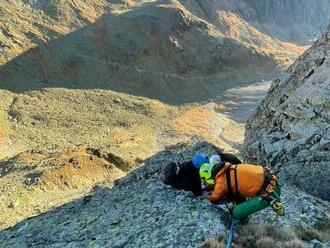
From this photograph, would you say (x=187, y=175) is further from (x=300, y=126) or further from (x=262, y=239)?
(x=300, y=126)

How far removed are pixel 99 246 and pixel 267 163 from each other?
9871 millimetres

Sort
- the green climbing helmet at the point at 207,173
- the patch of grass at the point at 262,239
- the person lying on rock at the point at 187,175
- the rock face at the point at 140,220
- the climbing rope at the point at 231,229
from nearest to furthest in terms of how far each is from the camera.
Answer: the climbing rope at the point at 231,229, the patch of grass at the point at 262,239, the green climbing helmet at the point at 207,173, the rock face at the point at 140,220, the person lying on rock at the point at 187,175

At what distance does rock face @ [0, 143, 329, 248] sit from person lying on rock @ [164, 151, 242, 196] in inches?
9.0

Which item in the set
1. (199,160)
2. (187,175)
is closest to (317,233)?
(199,160)

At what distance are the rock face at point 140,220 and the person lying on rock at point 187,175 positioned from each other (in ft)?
0.75

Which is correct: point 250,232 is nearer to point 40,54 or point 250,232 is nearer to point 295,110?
point 295,110

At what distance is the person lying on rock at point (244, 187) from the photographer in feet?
42.3

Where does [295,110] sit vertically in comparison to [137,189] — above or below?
above

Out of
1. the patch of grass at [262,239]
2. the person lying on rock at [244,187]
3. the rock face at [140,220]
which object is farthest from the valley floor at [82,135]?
the patch of grass at [262,239]

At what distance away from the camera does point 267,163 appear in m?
22.1

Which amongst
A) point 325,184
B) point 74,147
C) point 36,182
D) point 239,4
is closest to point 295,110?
point 325,184

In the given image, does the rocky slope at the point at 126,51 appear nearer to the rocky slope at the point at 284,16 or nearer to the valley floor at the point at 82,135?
the valley floor at the point at 82,135

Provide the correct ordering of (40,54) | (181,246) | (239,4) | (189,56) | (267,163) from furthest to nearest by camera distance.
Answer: (239,4) < (189,56) < (40,54) < (267,163) < (181,246)

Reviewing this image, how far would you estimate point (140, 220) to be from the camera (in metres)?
15.3
